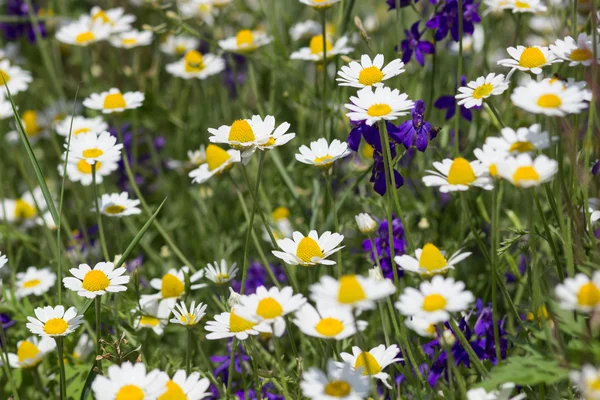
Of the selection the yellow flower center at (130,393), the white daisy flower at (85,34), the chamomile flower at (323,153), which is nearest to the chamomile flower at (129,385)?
the yellow flower center at (130,393)

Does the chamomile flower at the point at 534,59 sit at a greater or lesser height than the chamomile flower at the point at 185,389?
greater

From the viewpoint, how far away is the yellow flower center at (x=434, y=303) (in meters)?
1.10

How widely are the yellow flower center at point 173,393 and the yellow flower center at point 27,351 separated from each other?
643 millimetres

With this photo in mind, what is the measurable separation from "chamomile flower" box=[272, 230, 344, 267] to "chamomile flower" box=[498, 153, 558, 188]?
35 cm

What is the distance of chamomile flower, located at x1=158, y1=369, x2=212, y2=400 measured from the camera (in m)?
→ 1.16

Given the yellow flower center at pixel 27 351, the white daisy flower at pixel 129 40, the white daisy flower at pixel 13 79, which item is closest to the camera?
the yellow flower center at pixel 27 351

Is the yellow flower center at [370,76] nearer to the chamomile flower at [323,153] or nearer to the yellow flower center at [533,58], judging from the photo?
the chamomile flower at [323,153]

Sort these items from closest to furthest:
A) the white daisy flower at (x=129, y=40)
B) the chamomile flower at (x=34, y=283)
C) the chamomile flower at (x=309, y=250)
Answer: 1. the chamomile flower at (x=309, y=250)
2. the chamomile flower at (x=34, y=283)
3. the white daisy flower at (x=129, y=40)

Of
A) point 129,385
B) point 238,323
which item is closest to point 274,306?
point 238,323

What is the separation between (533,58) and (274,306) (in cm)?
71

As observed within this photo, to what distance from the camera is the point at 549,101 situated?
117 centimetres

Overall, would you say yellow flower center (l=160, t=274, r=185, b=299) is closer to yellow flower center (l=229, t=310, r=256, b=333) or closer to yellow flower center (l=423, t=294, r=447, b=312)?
yellow flower center (l=229, t=310, r=256, b=333)

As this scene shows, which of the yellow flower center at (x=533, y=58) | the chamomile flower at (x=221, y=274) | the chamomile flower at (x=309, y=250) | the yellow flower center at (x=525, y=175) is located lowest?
the chamomile flower at (x=221, y=274)

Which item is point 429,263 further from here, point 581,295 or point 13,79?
point 13,79
